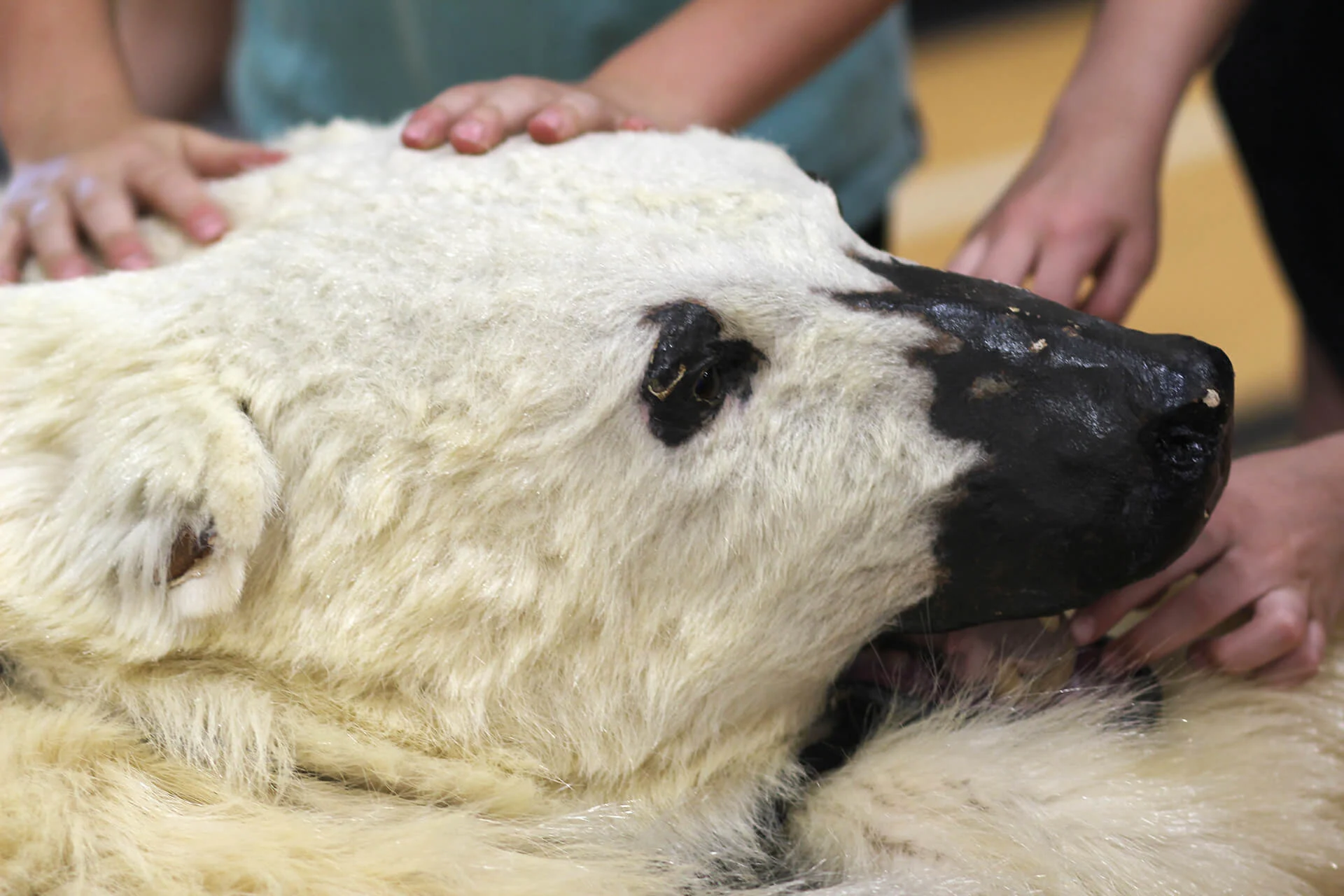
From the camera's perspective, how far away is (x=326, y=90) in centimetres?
147

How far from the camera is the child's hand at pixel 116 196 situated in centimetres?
87

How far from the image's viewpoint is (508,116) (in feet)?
2.93

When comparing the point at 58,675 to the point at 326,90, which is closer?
the point at 58,675

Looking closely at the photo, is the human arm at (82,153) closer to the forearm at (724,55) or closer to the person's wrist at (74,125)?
the person's wrist at (74,125)

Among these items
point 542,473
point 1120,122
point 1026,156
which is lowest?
point 542,473

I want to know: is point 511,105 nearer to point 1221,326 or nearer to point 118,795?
point 118,795

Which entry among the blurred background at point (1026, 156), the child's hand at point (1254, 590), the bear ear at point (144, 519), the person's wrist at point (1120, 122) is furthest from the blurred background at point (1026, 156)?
the bear ear at point (144, 519)

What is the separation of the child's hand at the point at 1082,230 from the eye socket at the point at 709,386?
0.36 m

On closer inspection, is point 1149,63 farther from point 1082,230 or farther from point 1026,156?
point 1026,156

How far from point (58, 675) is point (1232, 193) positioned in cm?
275

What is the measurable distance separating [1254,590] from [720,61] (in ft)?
2.13

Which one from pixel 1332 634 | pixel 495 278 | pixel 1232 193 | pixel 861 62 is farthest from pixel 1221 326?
pixel 495 278

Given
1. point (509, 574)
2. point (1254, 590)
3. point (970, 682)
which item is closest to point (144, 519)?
point (509, 574)

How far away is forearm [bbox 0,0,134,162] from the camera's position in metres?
1.06
